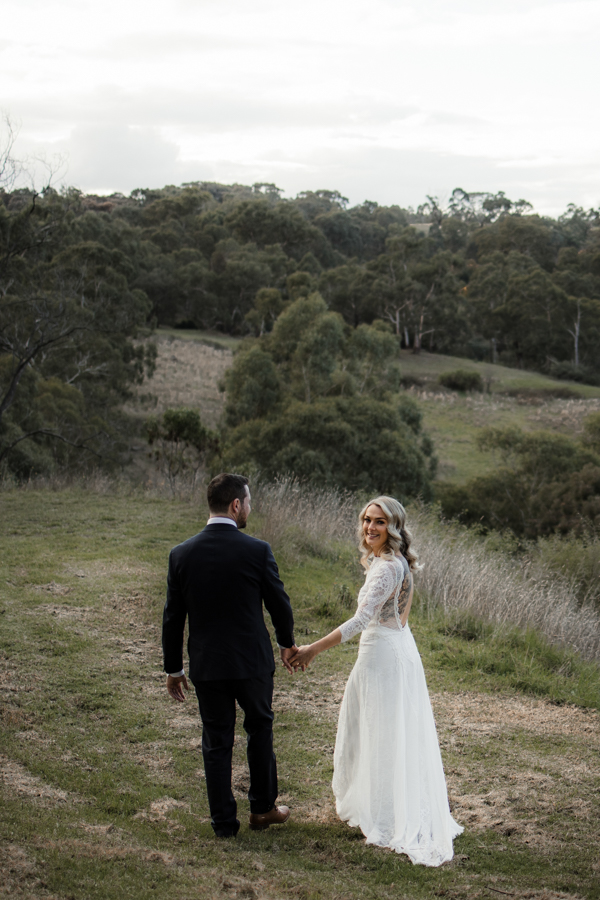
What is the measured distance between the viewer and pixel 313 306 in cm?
2808

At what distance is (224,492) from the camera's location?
3.82 m

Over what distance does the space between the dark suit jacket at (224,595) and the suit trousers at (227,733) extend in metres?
0.09

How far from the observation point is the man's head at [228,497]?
3.82 meters

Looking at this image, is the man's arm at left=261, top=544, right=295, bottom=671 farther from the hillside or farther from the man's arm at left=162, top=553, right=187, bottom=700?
the hillside

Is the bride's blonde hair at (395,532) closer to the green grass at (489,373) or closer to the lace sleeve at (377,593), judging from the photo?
the lace sleeve at (377,593)

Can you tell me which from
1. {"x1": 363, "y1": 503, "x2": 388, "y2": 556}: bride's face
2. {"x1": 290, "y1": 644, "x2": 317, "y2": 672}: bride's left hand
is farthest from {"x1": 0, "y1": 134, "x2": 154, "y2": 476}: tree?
{"x1": 363, "y1": 503, "x2": 388, "y2": 556}: bride's face

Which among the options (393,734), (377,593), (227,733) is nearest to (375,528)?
(377,593)

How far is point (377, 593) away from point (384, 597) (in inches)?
1.6

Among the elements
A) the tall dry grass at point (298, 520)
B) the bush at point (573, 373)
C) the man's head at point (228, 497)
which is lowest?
the tall dry grass at point (298, 520)

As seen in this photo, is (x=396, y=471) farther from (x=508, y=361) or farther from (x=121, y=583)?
(x=508, y=361)

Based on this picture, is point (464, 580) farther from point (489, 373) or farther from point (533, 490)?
point (489, 373)

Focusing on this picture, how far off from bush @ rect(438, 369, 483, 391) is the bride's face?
2054 inches

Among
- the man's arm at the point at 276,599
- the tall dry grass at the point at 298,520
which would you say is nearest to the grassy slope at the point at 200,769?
the man's arm at the point at 276,599

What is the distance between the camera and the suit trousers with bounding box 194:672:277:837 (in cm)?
379
